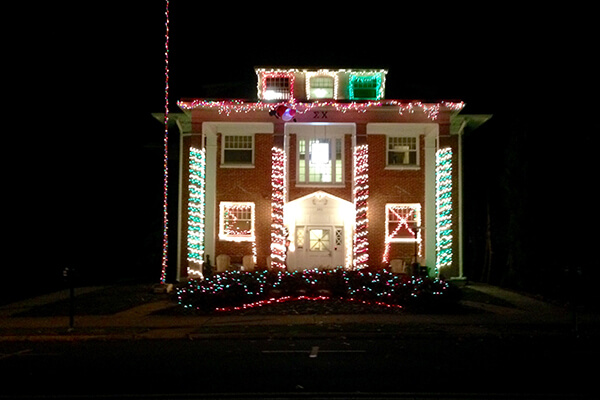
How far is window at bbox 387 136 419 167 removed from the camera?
25453 millimetres

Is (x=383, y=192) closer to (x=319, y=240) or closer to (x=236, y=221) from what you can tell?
(x=319, y=240)

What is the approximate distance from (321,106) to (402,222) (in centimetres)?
587

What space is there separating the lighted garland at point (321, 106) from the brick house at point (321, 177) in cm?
5

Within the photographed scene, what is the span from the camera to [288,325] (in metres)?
14.5

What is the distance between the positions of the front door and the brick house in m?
0.04

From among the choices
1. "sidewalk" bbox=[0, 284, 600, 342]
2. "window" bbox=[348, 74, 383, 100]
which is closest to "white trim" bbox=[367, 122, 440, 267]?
"window" bbox=[348, 74, 383, 100]

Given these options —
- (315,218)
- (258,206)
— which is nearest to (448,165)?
(315,218)

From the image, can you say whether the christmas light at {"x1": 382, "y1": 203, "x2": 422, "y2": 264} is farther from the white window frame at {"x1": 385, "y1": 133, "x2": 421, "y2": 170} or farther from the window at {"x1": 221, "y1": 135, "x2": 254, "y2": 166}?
the window at {"x1": 221, "y1": 135, "x2": 254, "y2": 166}

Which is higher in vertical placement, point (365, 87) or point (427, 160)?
point (365, 87)

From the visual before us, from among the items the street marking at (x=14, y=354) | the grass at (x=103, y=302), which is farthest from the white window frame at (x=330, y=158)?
the street marking at (x=14, y=354)

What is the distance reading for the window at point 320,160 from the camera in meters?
25.2

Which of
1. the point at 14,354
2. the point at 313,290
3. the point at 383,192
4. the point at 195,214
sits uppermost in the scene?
the point at 383,192

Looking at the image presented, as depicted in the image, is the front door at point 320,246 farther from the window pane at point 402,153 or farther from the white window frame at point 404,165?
the window pane at point 402,153

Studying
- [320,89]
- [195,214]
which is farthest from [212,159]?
[320,89]
